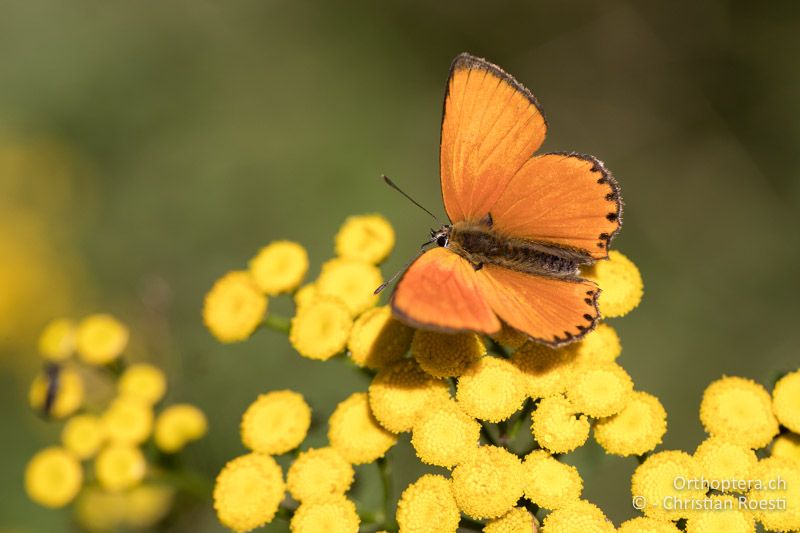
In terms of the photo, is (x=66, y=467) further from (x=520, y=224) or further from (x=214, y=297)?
(x=520, y=224)

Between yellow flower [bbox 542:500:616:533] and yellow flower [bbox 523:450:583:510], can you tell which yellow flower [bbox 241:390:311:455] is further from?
yellow flower [bbox 542:500:616:533]

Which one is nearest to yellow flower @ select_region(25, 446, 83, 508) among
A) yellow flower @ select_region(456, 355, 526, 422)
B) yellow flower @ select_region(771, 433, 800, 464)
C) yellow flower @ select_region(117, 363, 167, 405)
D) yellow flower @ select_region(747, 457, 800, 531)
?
yellow flower @ select_region(117, 363, 167, 405)

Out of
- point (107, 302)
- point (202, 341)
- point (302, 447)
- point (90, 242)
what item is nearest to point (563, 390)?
point (302, 447)

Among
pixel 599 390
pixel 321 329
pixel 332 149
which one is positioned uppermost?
pixel 332 149

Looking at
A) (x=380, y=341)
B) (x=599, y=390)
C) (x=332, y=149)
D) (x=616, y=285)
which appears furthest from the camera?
(x=332, y=149)

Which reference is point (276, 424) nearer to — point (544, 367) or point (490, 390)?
point (490, 390)

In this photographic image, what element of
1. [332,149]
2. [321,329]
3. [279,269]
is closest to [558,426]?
[321,329]
